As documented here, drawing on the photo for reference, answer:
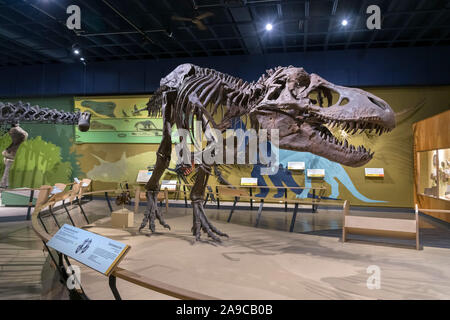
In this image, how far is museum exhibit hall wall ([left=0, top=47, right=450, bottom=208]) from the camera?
935 cm

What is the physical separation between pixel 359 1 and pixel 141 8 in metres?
5.23

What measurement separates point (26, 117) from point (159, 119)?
13.5 feet

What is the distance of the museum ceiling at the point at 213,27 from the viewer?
7332 mm

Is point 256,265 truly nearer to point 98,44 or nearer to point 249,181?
point 249,181

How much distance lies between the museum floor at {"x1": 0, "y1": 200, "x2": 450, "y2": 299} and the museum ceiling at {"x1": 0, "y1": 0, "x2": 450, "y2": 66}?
17.1 feet

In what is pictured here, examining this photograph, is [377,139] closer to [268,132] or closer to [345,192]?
[345,192]

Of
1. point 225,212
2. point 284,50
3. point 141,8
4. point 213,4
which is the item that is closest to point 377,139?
point 284,50

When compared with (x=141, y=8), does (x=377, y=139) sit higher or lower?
lower

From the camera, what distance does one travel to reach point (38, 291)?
3.11m

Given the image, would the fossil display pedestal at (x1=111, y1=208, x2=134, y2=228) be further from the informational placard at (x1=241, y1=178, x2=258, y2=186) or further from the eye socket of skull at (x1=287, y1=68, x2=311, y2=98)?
the informational placard at (x1=241, y1=178, x2=258, y2=186)
